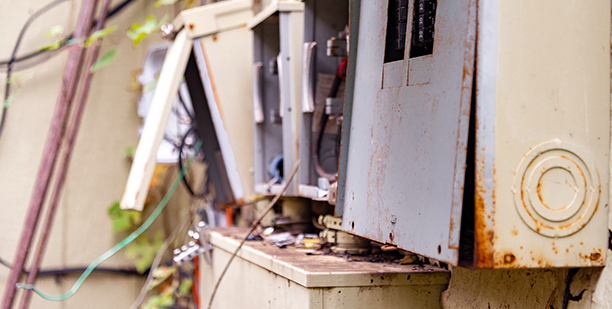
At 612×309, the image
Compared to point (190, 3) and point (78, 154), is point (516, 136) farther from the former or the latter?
point (78, 154)

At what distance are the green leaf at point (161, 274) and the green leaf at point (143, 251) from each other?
0.10 metres

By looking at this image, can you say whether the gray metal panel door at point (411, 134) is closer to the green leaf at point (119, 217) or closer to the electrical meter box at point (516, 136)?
the electrical meter box at point (516, 136)

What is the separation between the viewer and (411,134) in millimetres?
1202

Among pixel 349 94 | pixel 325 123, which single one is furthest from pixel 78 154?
pixel 349 94

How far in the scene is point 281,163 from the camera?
2320 mm

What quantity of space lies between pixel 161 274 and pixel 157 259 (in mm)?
92

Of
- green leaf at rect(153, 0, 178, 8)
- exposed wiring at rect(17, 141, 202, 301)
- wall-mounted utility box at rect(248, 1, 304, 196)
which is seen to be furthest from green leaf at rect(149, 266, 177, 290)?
green leaf at rect(153, 0, 178, 8)

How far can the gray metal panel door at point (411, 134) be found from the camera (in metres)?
1.05

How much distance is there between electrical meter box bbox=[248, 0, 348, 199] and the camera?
1920 mm

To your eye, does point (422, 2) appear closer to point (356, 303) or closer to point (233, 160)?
point (356, 303)

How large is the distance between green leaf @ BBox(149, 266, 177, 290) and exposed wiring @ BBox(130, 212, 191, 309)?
0.08 feet

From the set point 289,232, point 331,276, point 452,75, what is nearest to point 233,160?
point 289,232

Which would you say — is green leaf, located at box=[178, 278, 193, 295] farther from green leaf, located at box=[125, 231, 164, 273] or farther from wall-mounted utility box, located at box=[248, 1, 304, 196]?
wall-mounted utility box, located at box=[248, 1, 304, 196]

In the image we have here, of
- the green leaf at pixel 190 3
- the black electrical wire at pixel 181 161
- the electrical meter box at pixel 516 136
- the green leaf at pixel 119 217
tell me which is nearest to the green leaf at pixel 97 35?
the green leaf at pixel 190 3
